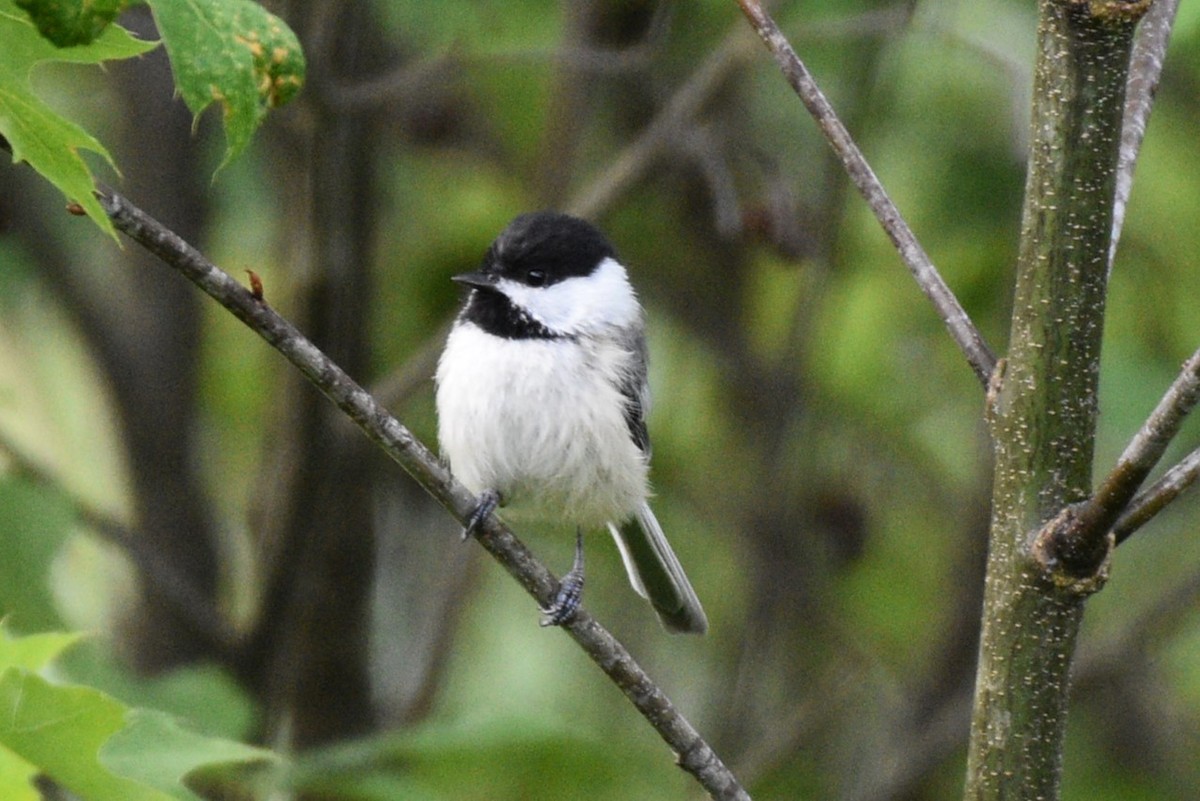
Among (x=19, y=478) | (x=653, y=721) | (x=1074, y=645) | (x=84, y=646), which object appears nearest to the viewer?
(x=1074, y=645)

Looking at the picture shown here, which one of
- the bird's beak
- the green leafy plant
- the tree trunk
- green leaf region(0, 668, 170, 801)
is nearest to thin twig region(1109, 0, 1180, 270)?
the tree trunk

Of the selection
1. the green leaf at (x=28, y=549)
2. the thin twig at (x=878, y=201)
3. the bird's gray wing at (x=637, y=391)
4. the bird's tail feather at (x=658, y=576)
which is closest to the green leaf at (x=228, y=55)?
the thin twig at (x=878, y=201)

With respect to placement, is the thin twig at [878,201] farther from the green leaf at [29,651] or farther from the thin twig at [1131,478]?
the green leaf at [29,651]

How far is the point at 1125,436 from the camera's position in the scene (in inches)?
114

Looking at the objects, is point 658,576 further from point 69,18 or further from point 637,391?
point 69,18

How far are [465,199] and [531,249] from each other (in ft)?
3.44

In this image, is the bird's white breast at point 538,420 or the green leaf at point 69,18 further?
the bird's white breast at point 538,420

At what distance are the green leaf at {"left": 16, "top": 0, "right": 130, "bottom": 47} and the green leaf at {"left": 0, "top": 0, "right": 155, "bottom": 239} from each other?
5 cm

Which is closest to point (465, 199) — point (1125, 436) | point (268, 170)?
point (268, 170)

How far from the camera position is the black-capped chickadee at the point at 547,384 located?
8.20 feet

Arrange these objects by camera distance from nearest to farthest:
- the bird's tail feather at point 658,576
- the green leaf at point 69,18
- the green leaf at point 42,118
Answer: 1. the green leaf at point 69,18
2. the green leaf at point 42,118
3. the bird's tail feather at point 658,576

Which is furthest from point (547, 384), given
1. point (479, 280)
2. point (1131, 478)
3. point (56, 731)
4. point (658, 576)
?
point (1131, 478)

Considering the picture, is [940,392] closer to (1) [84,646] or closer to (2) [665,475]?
(2) [665,475]

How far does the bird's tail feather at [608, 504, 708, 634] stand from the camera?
2.77 meters
